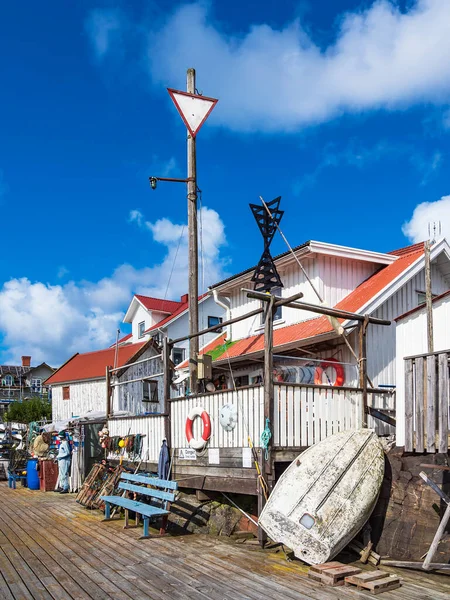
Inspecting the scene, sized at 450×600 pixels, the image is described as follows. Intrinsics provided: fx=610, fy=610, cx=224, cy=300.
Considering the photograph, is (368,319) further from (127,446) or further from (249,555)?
(127,446)

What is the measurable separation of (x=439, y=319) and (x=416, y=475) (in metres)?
3.95

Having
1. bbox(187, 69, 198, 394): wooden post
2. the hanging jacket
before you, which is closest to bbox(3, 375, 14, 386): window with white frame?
the hanging jacket

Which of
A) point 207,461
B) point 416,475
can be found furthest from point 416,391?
point 207,461

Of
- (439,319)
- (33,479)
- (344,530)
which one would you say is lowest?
(33,479)

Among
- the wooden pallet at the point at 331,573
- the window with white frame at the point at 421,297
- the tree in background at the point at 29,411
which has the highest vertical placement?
the window with white frame at the point at 421,297

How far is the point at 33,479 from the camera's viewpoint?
22047 millimetres

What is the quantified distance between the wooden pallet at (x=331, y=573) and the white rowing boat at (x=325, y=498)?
216 millimetres

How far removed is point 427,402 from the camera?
356 inches

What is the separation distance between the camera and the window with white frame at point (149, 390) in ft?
63.6

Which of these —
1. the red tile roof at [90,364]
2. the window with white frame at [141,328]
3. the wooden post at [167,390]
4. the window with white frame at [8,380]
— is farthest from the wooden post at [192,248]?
the window with white frame at [8,380]

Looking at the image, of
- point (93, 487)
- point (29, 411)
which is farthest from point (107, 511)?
point (29, 411)

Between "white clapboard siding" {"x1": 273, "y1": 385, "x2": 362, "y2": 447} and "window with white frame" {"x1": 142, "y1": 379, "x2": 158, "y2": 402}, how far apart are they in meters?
8.55

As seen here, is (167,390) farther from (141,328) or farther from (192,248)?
(141,328)

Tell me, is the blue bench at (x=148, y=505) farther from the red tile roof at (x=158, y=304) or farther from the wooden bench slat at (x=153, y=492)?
the red tile roof at (x=158, y=304)
